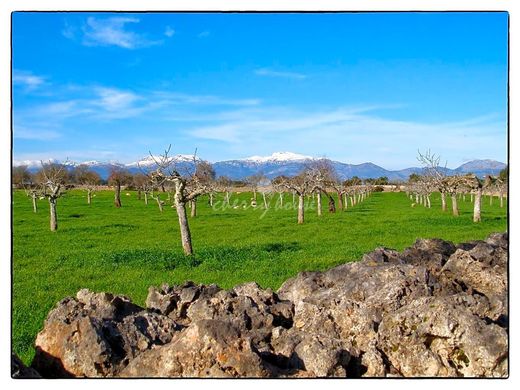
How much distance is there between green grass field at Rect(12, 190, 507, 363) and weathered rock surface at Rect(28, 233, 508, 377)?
2636mm

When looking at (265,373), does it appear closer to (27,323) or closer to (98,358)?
(98,358)

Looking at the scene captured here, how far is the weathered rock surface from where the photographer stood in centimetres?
527

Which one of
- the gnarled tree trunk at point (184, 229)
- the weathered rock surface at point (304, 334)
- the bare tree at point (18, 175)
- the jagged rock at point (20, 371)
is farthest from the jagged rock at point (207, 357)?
the gnarled tree trunk at point (184, 229)

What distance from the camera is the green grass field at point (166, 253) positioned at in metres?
13.9

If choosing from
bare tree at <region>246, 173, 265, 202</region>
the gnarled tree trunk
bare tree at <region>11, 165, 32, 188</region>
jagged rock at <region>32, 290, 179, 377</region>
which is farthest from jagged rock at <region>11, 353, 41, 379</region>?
bare tree at <region>246, 173, 265, 202</region>

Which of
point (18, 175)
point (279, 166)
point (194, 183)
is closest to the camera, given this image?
point (18, 175)

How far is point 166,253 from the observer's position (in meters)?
19.7

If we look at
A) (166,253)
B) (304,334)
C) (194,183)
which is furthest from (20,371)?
(194,183)

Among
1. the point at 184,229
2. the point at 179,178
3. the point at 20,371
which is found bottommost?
the point at 20,371

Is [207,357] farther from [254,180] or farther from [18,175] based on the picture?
[254,180]

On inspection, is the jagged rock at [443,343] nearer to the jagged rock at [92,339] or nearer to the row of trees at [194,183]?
the jagged rock at [92,339]

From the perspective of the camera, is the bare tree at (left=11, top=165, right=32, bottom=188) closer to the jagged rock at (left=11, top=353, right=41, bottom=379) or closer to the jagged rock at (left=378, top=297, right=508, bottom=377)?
A: the jagged rock at (left=11, top=353, right=41, bottom=379)

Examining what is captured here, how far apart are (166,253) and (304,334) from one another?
14.4m
